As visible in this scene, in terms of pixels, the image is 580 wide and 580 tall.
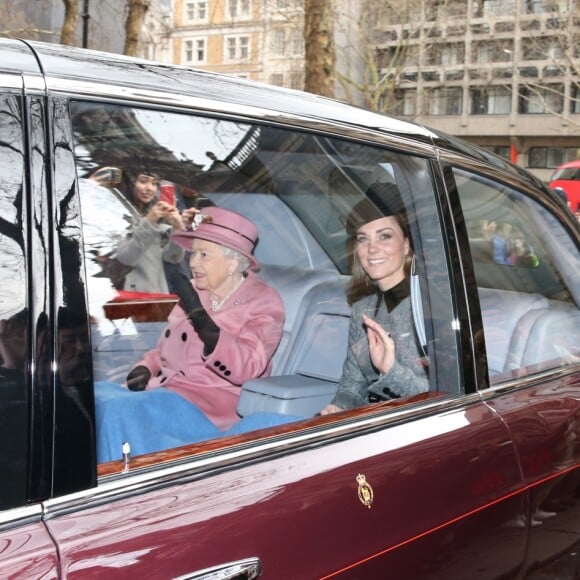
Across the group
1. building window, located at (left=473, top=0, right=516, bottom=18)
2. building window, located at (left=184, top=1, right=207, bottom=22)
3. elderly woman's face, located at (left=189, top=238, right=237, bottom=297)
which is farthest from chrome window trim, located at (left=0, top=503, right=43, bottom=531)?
building window, located at (left=184, top=1, right=207, bottom=22)

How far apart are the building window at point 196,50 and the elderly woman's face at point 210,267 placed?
51.1m

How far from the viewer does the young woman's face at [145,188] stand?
198 cm

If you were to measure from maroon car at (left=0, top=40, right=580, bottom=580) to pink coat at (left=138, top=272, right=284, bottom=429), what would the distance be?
0.06m

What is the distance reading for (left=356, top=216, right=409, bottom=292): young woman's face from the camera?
229 cm

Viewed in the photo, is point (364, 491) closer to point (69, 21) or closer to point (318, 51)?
point (318, 51)

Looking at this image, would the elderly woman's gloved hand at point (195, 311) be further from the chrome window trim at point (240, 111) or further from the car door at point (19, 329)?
the car door at point (19, 329)

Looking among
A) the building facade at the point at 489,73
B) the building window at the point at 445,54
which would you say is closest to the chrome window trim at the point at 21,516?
the building facade at the point at 489,73

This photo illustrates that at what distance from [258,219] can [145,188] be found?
0.90m

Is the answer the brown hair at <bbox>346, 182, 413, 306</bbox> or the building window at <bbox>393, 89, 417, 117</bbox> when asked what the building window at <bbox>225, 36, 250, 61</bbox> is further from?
the brown hair at <bbox>346, 182, 413, 306</bbox>

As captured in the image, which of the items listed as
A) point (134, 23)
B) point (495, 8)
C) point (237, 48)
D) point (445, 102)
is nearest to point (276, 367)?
point (134, 23)

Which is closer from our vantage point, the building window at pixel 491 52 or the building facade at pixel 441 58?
the building facade at pixel 441 58

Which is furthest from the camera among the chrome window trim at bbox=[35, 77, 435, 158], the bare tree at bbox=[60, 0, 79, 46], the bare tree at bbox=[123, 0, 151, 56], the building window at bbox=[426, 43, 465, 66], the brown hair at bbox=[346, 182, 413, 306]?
the building window at bbox=[426, 43, 465, 66]

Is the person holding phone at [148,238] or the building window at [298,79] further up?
the building window at [298,79]

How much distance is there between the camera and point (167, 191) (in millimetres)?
2195
